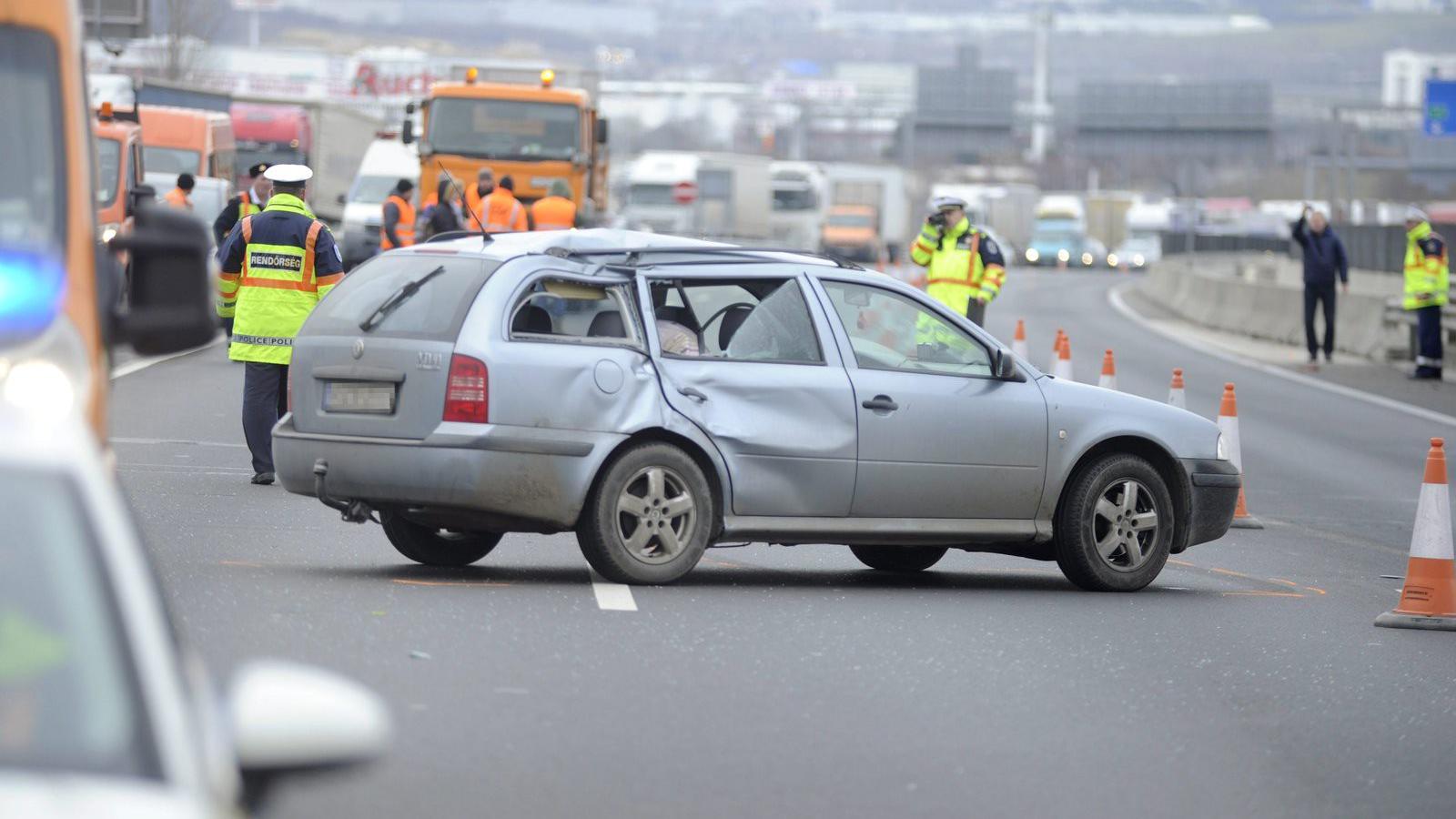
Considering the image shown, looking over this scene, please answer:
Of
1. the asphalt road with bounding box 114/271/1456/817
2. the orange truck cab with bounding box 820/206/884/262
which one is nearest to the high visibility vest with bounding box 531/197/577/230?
the asphalt road with bounding box 114/271/1456/817

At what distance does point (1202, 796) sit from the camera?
7.04 metres

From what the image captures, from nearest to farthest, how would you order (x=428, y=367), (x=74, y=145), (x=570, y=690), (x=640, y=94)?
1. (x=74, y=145)
2. (x=570, y=690)
3. (x=428, y=367)
4. (x=640, y=94)

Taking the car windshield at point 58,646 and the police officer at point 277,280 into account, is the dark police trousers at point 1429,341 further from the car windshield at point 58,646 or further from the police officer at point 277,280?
the car windshield at point 58,646

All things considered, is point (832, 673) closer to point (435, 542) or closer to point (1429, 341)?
point (435, 542)

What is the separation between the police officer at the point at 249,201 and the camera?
17.6 m

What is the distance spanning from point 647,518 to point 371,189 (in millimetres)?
31214

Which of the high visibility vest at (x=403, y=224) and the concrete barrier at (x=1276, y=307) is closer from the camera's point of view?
the high visibility vest at (x=403, y=224)

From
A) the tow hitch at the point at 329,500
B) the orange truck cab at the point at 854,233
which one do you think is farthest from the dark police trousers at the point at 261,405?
the orange truck cab at the point at 854,233

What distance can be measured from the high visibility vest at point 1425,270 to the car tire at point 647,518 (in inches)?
702

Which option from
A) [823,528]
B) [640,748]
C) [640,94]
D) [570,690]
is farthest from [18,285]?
[640,94]

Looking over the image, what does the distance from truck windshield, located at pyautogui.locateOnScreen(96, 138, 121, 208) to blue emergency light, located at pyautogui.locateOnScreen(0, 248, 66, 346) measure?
21.0 m

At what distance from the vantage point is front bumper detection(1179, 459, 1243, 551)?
37.8 ft

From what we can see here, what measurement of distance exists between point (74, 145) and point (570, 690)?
2.68m

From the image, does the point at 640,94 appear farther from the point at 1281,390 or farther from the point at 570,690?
the point at 570,690
